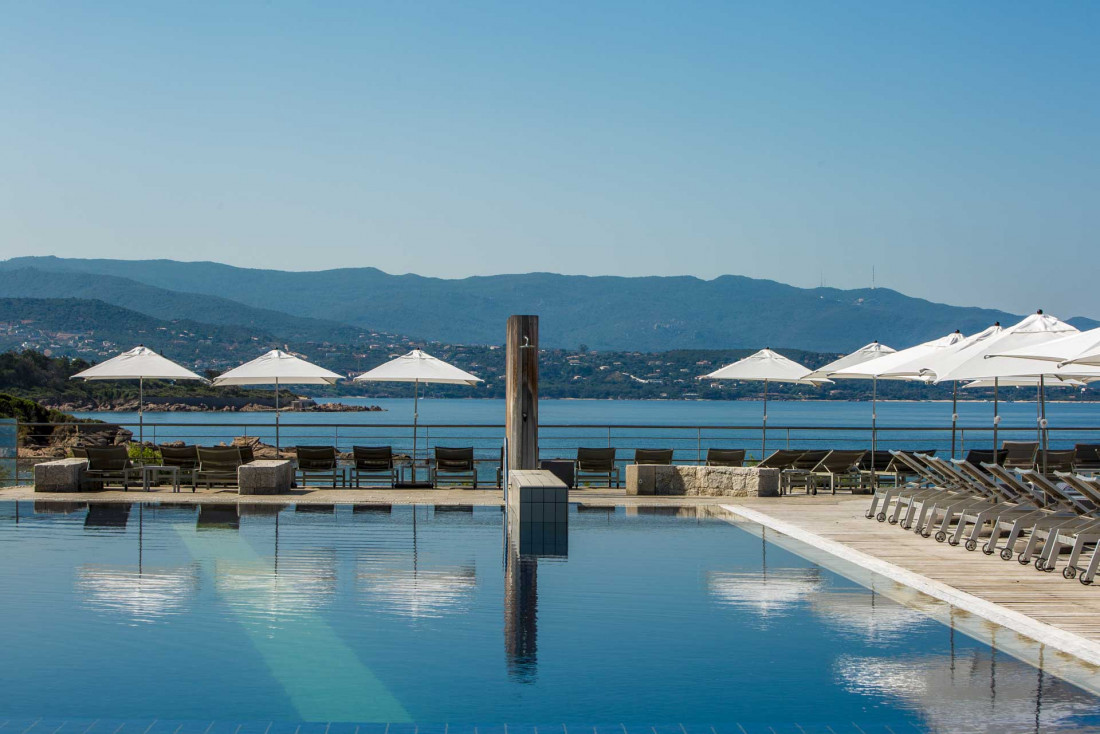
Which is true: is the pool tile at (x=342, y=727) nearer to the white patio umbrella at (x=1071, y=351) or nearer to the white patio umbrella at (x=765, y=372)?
the white patio umbrella at (x=1071, y=351)

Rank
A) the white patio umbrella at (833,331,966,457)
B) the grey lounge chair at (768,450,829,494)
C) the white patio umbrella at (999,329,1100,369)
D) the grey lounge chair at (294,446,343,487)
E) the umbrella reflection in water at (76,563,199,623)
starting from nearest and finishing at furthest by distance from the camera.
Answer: the umbrella reflection in water at (76,563,199,623), the white patio umbrella at (999,329,1100,369), the white patio umbrella at (833,331,966,457), the grey lounge chair at (294,446,343,487), the grey lounge chair at (768,450,829,494)

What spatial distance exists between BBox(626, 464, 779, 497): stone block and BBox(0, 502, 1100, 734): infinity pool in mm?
4830

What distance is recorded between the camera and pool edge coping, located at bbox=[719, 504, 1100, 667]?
5820mm

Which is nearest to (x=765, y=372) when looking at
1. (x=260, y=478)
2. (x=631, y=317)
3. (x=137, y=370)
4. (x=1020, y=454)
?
(x=1020, y=454)

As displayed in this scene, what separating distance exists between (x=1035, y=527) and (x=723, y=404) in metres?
186

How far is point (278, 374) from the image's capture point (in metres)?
16.5

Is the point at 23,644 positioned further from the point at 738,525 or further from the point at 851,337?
the point at 851,337

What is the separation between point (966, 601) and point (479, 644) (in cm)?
324

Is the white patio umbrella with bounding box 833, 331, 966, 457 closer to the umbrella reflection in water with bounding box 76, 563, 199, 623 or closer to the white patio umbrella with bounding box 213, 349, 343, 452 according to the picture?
the white patio umbrella with bounding box 213, 349, 343, 452

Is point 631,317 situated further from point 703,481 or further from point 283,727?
point 283,727

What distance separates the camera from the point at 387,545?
9656 millimetres

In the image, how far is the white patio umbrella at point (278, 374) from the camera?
16.5 meters

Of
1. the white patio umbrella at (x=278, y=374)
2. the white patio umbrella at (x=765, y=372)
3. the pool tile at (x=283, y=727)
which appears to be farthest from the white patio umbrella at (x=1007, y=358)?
the white patio umbrella at (x=278, y=374)

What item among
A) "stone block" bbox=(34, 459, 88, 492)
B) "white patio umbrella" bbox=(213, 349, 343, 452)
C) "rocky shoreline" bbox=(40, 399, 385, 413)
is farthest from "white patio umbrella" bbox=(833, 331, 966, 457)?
"rocky shoreline" bbox=(40, 399, 385, 413)
